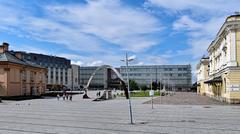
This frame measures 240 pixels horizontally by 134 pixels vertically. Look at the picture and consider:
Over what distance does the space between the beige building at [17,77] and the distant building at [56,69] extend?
61.7 m

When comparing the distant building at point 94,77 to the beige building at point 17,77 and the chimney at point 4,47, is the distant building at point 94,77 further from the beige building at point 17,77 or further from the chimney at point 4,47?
the chimney at point 4,47

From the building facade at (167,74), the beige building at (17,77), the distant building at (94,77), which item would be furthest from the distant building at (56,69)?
the beige building at (17,77)

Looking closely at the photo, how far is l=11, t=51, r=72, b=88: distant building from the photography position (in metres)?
133

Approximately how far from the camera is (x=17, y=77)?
56844 mm

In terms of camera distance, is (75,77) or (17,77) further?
(75,77)

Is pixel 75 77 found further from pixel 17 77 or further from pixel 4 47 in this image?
pixel 17 77

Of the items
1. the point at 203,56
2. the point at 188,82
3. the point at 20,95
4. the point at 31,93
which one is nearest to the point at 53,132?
the point at 20,95

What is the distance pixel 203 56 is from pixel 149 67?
72222 millimetres

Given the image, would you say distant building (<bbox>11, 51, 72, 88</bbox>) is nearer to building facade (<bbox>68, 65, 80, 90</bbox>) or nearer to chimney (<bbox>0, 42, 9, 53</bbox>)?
building facade (<bbox>68, 65, 80, 90</bbox>)

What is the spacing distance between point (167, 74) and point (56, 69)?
52474 mm

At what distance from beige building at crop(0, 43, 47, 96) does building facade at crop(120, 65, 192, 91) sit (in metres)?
84.0

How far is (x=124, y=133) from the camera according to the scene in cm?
1454

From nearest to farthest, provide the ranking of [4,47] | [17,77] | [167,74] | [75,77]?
[17,77]
[4,47]
[167,74]
[75,77]

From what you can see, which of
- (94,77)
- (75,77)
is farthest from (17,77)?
(75,77)
